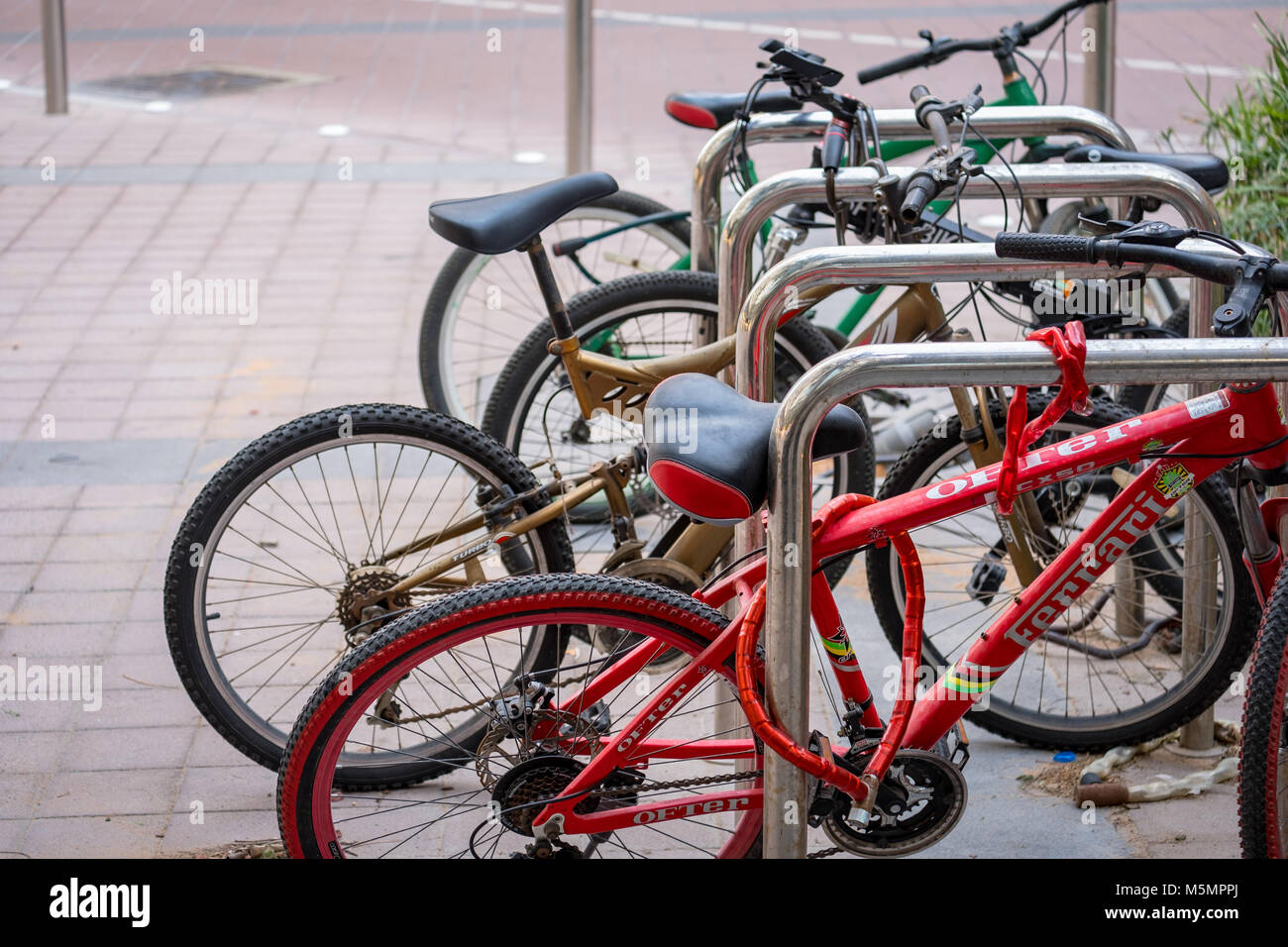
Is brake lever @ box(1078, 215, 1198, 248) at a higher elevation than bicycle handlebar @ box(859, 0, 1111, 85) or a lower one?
lower

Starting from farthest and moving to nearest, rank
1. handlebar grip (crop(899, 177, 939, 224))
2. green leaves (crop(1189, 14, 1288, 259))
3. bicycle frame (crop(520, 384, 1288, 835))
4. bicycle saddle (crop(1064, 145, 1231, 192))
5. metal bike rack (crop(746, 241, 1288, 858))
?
green leaves (crop(1189, 14, 1288, 259)), bicycle saddle (crop(1064, 145, 1231, 192)), handlebar grip (crop(899, 177, 939, 224)), bicycle frame (crop(520, 384, 1288, 835)), metal bike rack (crop(746, 241, 1288, 858))

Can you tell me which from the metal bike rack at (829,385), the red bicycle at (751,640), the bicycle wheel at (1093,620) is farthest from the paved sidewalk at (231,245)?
the metal bike rack at (829,385)

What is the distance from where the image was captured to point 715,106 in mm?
4477

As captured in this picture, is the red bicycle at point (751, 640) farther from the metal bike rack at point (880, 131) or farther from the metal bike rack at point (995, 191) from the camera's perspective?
the metal bike rack at point (880, 131)

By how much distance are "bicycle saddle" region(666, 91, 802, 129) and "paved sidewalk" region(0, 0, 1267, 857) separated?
139cm

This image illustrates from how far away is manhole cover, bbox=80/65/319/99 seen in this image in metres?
10.4

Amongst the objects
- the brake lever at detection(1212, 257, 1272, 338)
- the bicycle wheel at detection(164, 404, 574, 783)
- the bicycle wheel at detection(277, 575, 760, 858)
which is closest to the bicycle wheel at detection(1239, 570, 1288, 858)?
the brake lever at detection(1212, 257, 1272, 338)

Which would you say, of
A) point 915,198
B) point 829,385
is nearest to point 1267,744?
point 829,385

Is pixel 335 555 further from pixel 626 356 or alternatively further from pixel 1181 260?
pixel 1181 260

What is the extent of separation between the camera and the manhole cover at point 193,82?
10.4 meters

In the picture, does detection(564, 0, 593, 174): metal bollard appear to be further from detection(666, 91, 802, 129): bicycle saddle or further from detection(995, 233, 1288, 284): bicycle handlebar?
detection(995, 233, 1288, 284): bicycle handlebar

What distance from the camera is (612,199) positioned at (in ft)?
16.6

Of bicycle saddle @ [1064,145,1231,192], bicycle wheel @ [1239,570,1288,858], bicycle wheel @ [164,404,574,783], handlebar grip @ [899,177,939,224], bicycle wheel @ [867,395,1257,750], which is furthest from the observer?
bicycle saddle @ [1064,145,1231,192]
